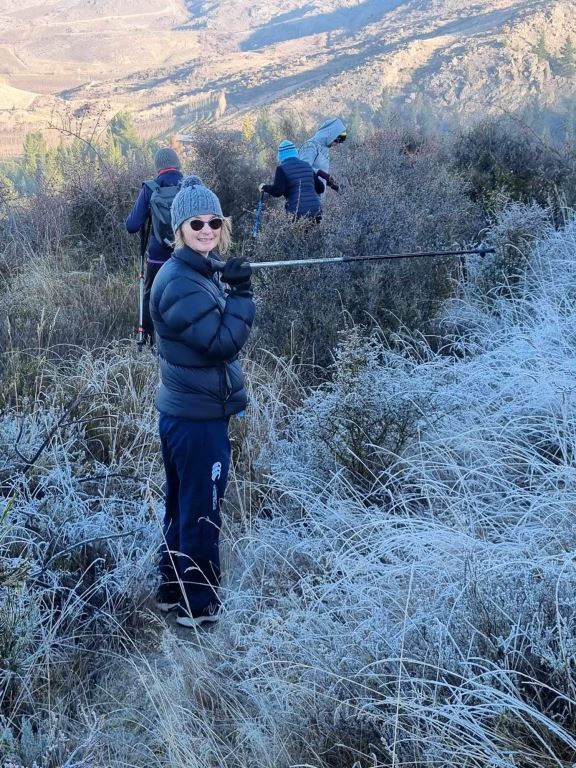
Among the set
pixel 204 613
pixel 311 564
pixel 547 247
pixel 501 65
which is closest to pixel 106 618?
pixel 204 613

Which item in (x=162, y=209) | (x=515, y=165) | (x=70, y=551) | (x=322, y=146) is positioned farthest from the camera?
(x=322, y=146)

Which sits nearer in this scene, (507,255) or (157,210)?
(157,210)

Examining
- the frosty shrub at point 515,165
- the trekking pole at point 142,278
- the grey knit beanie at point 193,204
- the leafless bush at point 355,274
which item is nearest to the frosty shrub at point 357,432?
the leafless bush at point 355,274

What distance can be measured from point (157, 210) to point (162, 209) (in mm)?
43

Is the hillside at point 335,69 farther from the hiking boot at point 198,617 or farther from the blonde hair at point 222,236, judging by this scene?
the hiking boot at point 198,617

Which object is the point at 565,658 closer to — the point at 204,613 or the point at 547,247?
the point at 204,613

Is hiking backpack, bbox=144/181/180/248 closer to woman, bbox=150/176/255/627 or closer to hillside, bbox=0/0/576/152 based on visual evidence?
woman, bbox=150/176/255/627

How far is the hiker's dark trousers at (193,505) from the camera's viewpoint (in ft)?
10.1

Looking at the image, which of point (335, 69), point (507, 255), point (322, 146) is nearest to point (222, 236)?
point (507, 255)

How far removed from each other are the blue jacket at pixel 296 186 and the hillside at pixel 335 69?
64.2 ft

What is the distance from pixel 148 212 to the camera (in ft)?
20.6

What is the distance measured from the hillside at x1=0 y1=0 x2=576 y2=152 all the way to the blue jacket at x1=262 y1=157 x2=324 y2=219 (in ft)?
64.2

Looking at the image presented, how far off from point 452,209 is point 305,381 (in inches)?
104

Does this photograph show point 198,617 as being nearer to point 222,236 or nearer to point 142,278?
point 222,236
